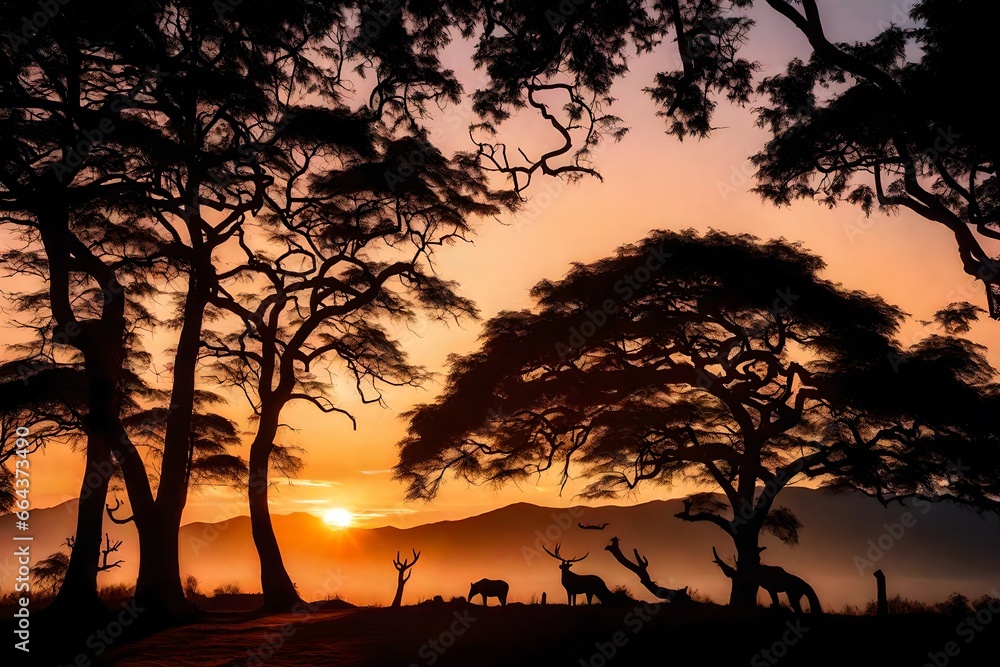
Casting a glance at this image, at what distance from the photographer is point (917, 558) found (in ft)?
527

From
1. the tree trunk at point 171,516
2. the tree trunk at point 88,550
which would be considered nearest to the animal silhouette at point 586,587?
the tree trunk at point 171,516

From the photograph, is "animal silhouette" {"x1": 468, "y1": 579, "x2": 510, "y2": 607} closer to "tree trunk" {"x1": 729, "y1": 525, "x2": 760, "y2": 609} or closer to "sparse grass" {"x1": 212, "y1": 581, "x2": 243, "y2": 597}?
"tree trunk" {"x1": 729, "y1": 525, "x2": 760, "y2": 609}

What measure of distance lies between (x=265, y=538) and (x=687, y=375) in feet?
37.6

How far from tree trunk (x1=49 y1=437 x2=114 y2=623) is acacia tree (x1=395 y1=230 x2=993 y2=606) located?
21.5 feet

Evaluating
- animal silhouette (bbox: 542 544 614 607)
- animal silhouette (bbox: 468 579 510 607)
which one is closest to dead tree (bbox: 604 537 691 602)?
animal silhouette (bbox: 542 544 614 607)

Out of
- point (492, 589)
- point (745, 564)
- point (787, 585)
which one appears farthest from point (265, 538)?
point (787, 585)

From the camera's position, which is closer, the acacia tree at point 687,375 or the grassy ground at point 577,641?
the grassy ground at point 577,641

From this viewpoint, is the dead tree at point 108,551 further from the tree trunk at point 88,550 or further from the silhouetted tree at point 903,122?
the silhouetted tree at point 903,122

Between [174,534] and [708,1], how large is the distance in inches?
594

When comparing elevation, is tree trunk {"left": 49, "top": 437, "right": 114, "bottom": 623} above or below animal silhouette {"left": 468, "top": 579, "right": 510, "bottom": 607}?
above

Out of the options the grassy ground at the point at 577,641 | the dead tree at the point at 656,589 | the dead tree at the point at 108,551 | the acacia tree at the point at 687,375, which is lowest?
the grassy ground at the point at 577,641

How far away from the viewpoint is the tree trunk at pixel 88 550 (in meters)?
14.3

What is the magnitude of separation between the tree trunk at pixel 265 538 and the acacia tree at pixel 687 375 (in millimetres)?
4164

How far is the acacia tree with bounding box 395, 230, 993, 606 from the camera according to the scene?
16.1 m
